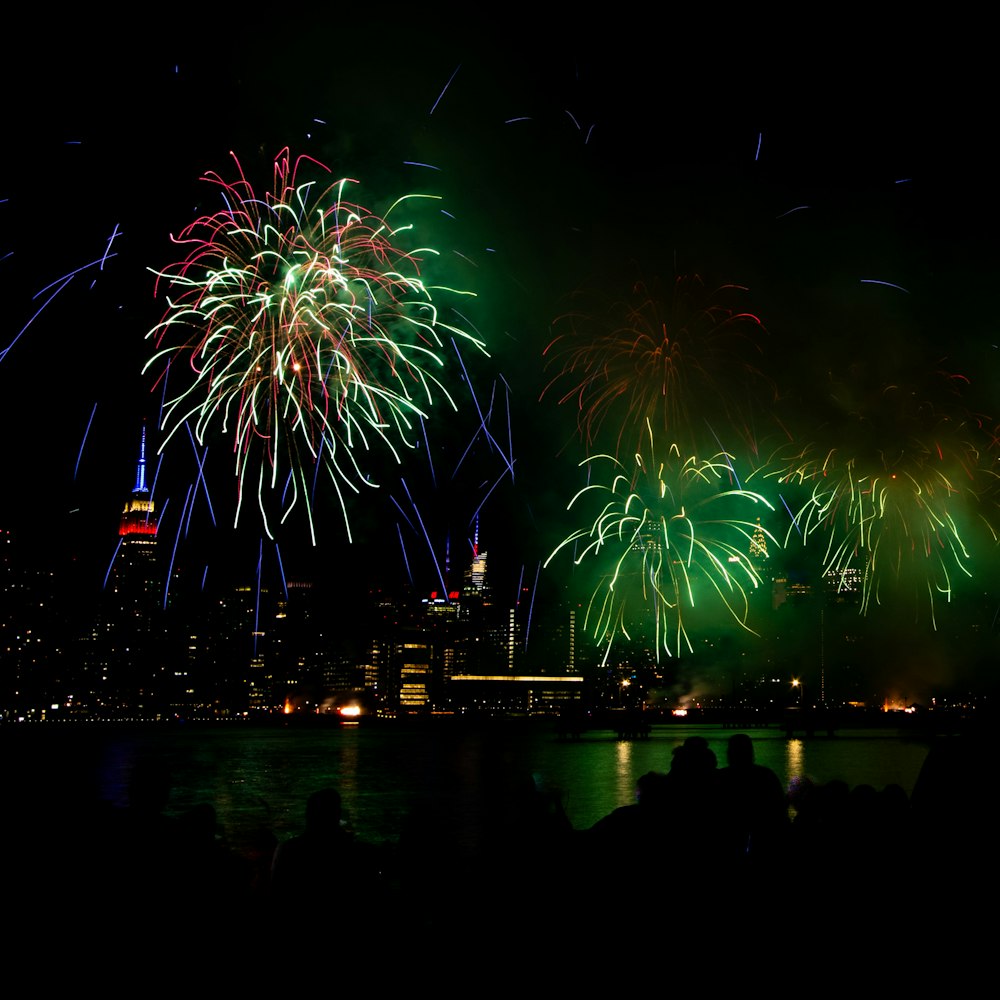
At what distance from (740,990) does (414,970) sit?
1.61 metres

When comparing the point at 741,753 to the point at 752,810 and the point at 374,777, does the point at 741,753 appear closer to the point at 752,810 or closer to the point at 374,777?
the point at 752,810

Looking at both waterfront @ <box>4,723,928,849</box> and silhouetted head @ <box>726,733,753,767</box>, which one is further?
waterfront @ <box>4,723,928,849</box>

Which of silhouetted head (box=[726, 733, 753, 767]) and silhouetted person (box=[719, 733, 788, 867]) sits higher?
silhouetted head (box=[726, 733, 753, 767])

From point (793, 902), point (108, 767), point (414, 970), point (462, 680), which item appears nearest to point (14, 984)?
point (414, 970)

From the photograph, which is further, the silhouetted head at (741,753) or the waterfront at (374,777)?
the waterfront at (374,777)

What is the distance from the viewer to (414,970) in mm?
4715

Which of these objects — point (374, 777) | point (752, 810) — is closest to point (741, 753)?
point (752, 810)

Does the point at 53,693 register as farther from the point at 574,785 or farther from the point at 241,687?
the point at 574,785

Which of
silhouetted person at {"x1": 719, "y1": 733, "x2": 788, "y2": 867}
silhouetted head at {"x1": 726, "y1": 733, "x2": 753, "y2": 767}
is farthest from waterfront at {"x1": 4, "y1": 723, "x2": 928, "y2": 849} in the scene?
silhouetted person at {"x1": 719, "y1": 733, "x2": 788, "y2": 867}

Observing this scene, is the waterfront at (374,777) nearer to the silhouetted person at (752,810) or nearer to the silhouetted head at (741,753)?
the silhouetted head at (741,753)

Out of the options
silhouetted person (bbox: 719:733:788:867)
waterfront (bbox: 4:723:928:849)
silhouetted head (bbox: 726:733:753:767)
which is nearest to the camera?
silhouetted person (bbox: 719:733:788:867)

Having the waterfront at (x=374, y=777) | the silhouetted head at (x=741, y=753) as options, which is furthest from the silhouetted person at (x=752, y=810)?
the waterfront at (x=374, y=777)

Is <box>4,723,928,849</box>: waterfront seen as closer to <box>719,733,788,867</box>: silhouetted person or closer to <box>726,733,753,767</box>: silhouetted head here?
<box>726,733,753,767</box>: silhouetted head

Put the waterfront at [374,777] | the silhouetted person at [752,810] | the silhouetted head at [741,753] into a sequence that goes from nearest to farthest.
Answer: the silhouetted person at [752,810] → the silhouetted head at [741,753] → the waterfront at [374,777]
